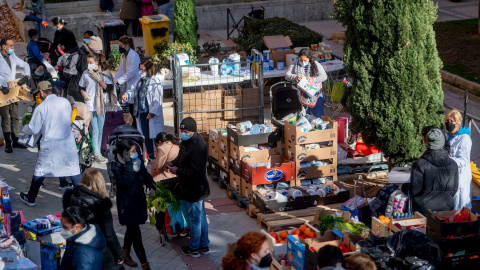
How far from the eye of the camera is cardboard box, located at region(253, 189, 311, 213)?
9938 mm

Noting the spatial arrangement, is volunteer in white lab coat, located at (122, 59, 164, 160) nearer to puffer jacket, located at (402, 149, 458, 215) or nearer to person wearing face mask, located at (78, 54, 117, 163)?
person wearing face mask, located at (78, 54, 117, 163)

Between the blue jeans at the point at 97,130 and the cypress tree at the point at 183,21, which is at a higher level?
the cypress tree at the point at 183,21

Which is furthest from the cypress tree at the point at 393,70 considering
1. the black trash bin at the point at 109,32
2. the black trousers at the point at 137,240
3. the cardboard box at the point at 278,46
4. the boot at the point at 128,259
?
the black trash bin at the point at 109,32

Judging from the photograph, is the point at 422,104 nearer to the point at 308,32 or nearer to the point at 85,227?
the point at 85,227

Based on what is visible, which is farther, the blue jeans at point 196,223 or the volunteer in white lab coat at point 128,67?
the volunteer in white lab coat at point 128,67

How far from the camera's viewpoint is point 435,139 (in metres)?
8.09

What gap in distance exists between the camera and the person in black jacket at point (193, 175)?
859 cm

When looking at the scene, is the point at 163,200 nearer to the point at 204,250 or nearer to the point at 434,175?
the point at 204,250

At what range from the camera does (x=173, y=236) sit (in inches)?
375

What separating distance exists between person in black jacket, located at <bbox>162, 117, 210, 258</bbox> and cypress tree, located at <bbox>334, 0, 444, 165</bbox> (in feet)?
8.86

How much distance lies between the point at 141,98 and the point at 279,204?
3.19m

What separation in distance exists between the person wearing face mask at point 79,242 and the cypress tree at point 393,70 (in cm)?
475

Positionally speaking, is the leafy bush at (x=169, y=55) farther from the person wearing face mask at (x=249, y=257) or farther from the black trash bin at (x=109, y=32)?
the person wearing face mask at (x=249, y=257)

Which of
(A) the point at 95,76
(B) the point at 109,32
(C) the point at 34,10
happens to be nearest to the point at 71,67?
(A) the point at 95,76
